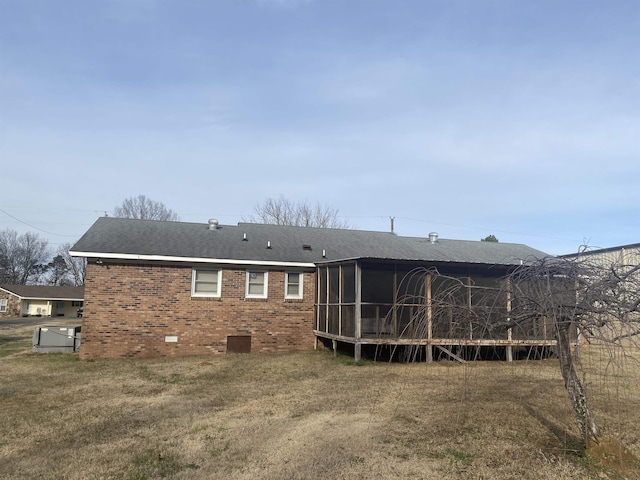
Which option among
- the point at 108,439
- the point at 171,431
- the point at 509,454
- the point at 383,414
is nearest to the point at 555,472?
the point at 509,454

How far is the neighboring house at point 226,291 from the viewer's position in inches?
567

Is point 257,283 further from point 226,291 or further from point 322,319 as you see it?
point 322,319

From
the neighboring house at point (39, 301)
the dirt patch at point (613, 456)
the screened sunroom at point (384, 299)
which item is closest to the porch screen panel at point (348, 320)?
the screened sunroom at point (384, 299)

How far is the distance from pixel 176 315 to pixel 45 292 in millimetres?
39966

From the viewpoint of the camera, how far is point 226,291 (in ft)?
51.5

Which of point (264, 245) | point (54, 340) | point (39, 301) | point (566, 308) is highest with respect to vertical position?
point (264, 245)

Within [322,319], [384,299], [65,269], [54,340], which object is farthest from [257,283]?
[65,269]

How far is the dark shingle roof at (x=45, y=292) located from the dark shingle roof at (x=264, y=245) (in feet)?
113

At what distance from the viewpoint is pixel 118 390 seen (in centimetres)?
970

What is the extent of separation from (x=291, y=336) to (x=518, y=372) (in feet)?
23.5

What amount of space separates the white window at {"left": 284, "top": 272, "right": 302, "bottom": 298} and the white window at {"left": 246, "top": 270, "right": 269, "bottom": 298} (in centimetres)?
73

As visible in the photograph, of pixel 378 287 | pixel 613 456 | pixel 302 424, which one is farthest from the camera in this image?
pixel 378 287

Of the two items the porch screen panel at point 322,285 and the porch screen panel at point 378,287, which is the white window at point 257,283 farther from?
the porch screen panel at point 378,287

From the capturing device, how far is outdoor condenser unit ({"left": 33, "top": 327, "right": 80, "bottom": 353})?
15.7 metres
